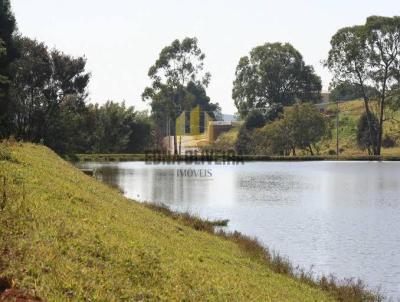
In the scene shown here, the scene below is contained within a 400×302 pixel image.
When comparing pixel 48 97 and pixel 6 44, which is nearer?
pixel 6 44

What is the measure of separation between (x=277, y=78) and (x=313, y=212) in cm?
11758

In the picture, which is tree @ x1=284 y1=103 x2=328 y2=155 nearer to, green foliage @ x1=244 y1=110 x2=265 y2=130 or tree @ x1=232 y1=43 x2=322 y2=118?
green foliage @ x1=244 y1=110 x2=265 y2=130

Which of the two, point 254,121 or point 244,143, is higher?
point 254,121

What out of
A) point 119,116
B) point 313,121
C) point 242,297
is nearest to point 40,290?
point 242,297

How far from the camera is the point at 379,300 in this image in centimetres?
1602

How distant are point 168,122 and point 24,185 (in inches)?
5601

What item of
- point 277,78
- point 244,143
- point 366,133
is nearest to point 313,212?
point 366,133

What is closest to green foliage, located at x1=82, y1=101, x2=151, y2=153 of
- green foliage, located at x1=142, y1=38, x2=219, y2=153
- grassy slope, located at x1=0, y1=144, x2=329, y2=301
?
green foliage, located at x1=142, y1=38, x2=219, y2=153

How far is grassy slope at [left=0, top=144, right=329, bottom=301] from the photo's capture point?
9586mm

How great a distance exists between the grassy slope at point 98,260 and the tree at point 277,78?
13267cm

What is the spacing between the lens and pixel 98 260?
10.8 m

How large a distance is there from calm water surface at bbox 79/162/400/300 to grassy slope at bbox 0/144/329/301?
5.50m

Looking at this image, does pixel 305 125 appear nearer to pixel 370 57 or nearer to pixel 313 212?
pixel 370 57

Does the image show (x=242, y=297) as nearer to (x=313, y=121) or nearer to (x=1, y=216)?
(x=1, y=216)
